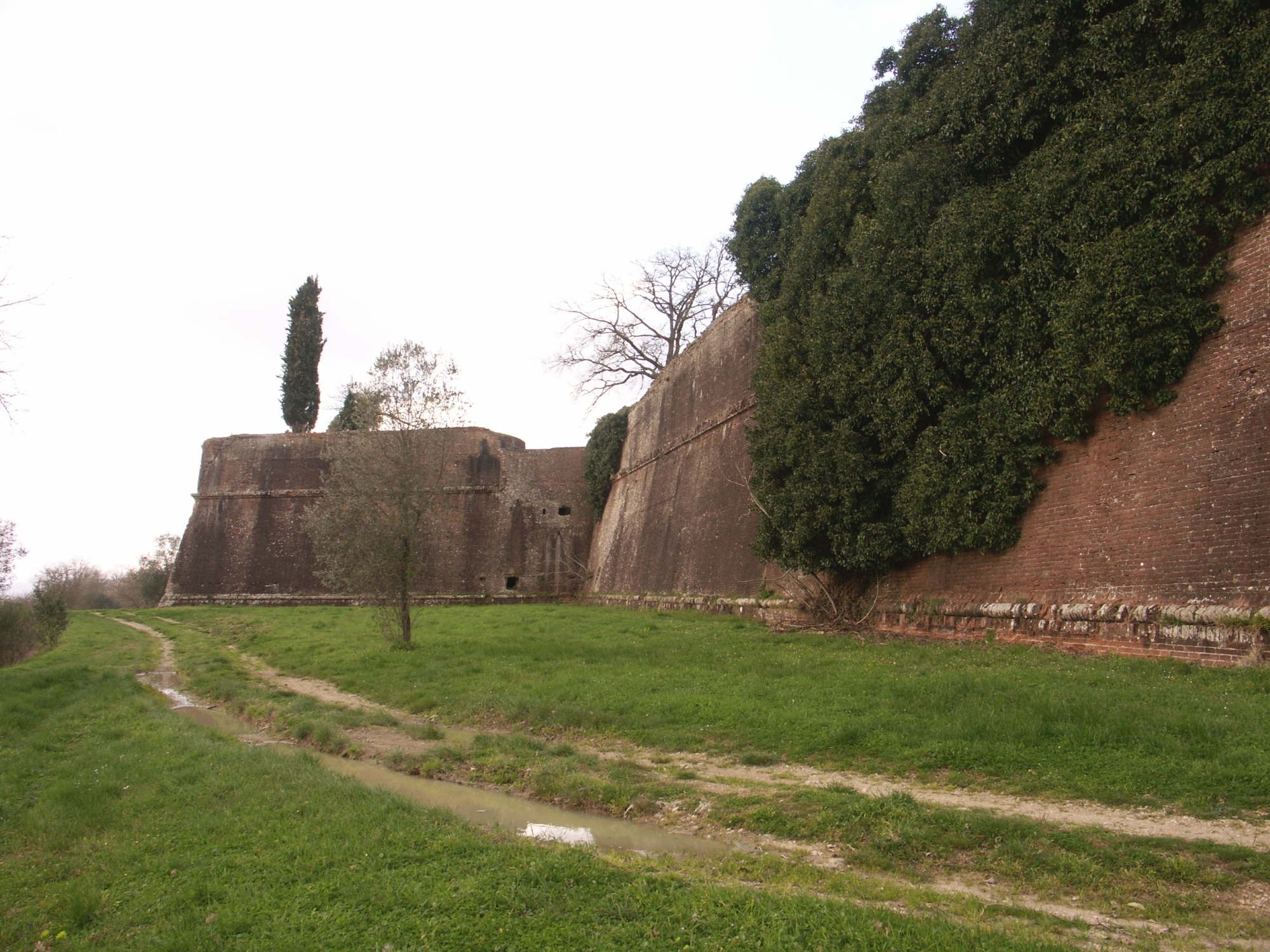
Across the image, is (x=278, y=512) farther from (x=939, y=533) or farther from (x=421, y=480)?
(x=939, y=533)

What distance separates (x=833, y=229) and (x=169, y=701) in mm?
13872

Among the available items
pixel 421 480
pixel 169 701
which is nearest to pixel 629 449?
pixel 421 480

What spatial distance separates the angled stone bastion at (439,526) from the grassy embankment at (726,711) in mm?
13160

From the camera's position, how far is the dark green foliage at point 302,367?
38.5 meters

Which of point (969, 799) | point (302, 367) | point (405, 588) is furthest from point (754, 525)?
point (302, 367)

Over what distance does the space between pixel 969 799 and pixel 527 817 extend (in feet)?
11.1

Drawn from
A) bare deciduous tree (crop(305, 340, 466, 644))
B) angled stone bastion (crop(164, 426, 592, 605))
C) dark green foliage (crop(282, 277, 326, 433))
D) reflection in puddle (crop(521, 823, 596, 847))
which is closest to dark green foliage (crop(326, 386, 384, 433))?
bare deciduous tree (crop(305, 340, 466, 644))

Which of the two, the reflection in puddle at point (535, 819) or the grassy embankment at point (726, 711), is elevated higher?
the grassy embankment at point (726, 711)

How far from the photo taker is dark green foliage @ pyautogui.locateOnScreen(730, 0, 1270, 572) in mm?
8766

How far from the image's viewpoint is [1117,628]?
8727 mm

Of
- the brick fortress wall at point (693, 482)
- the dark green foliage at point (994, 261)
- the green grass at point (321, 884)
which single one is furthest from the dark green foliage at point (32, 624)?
the dark green foliage at point (994, 261)

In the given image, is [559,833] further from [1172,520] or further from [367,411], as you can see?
[367,411]

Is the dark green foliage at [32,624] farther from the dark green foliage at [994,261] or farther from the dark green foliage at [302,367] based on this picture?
the dark green foliage at [302,367]

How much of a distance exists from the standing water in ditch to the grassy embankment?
21cm
